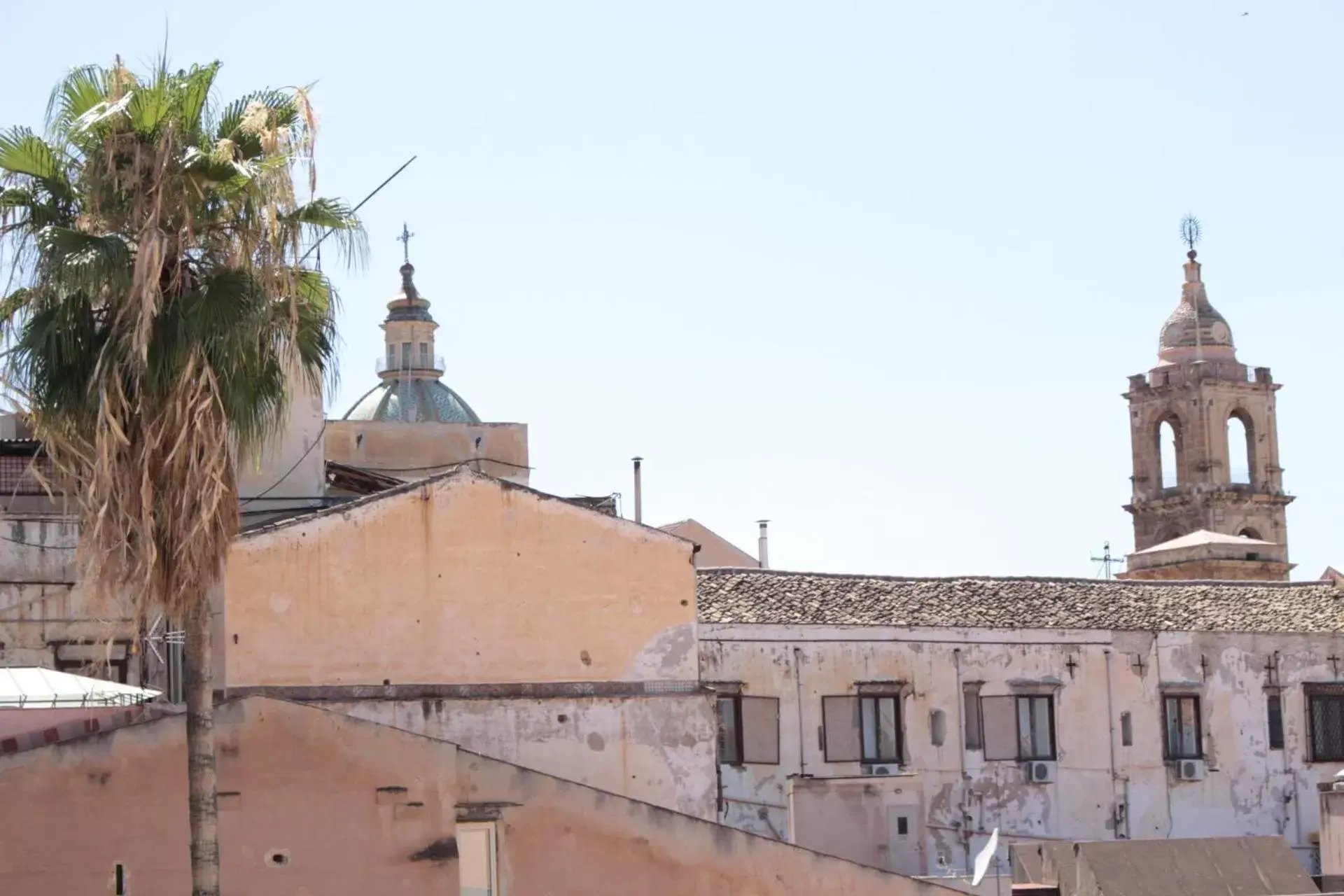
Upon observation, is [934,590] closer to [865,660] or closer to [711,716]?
[865,660]

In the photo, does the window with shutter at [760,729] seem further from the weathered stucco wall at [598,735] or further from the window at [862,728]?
the weathered stucco wall at [598,735]

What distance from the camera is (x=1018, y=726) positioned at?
39.1 meters

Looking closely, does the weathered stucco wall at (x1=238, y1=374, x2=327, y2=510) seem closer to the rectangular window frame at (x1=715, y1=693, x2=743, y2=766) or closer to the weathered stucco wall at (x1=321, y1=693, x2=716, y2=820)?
the weathered stucco wall at (x1=321, y1=693, x2=716, y2=820)

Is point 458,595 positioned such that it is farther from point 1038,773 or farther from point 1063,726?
point 1063,726

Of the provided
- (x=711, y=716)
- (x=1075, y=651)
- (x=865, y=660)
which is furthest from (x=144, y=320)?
(x=1075, y=651)

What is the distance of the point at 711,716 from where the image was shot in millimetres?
30766

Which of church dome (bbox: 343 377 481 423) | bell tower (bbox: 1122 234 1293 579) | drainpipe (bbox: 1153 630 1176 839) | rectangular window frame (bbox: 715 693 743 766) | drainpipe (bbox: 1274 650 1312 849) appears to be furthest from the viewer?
bell tower (bbox: 1122 234 1293 579)

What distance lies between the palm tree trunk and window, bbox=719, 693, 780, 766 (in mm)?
18232

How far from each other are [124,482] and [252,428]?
130cm

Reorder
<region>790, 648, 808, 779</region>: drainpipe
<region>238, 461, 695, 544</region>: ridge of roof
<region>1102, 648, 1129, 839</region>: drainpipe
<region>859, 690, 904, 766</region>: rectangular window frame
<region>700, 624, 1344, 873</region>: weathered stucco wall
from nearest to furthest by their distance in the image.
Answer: <region>238, 461, 695, 544</region>: ridge of roof < <region>700, 624, 1344, 873</region>: weathered stucco wall < <region>790, 648, 808, 779</region>: drainpipe < <region>859, 690, 904, 766</region>: rectangular window frame < <region>1102, 648, 1129, 839</region>: drainpipe

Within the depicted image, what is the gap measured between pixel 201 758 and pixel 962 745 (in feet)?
71.5

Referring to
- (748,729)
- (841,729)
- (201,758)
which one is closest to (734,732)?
(748,729)

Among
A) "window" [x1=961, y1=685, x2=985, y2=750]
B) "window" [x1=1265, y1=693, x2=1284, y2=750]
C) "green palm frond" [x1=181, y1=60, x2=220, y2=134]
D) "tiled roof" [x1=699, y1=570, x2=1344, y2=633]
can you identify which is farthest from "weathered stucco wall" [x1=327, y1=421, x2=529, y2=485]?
"green palm frond" [x1=181, y1=60, x2=220, y2=134]

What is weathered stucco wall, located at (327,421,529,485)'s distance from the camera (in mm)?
50031
